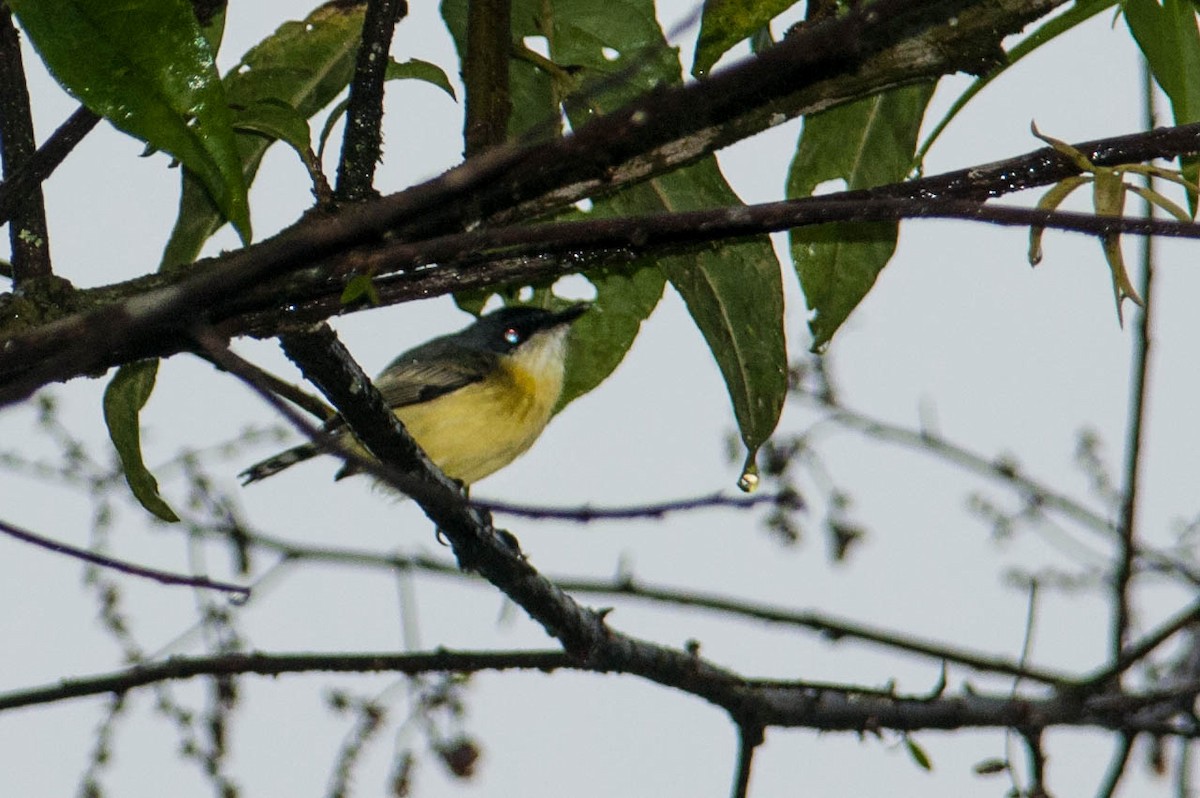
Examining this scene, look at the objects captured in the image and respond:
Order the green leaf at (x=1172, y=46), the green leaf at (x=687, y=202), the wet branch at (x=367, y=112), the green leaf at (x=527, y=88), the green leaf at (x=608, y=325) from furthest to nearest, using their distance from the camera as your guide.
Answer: the green leaf at (x=608, y=325) < the green leaf at (x=527, y=88) < the green leaf at (x=687, y=202) < the green leaf at (x=1172, y=46) < the wet branch at (x=367, y=112)

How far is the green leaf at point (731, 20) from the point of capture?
1.99m

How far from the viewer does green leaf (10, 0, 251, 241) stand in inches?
68.1

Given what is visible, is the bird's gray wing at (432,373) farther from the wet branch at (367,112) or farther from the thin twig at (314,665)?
the wet branch at (367,112)

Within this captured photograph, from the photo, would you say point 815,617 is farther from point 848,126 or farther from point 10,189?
point 10,189

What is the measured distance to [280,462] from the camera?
463cm

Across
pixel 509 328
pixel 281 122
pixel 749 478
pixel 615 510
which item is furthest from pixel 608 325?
pixel 509 328

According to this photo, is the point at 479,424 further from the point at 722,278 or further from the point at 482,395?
the point at 722,278

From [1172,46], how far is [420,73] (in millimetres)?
1210

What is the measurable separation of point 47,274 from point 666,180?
105 centimetres

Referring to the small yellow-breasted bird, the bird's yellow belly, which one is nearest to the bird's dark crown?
the small yellow-breasted bird

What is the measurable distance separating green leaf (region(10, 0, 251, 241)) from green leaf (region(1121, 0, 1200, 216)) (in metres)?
1.40

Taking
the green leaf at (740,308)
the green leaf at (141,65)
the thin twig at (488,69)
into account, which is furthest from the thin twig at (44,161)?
the green leaf at (740,308)

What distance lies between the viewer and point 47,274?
6.41 ft

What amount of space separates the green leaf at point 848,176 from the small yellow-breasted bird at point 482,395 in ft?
7.49
